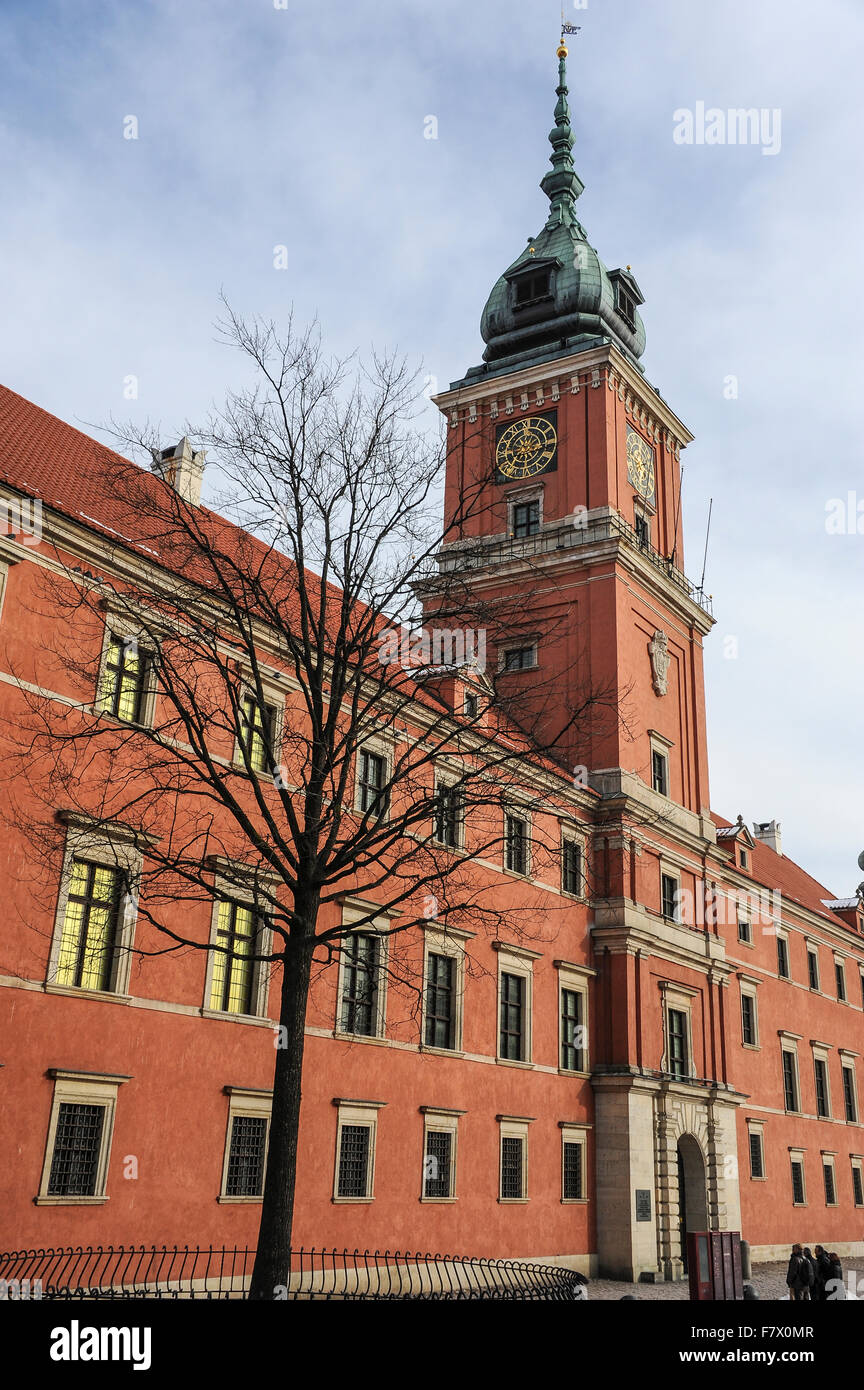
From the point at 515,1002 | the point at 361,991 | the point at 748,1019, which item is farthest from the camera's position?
the point at 748,1019

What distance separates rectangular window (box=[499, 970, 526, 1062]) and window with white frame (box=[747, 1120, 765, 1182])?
1445 centimetres

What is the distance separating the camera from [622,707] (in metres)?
33.9

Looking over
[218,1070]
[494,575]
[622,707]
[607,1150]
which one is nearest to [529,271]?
[494,575]

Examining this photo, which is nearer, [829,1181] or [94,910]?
[94,910]

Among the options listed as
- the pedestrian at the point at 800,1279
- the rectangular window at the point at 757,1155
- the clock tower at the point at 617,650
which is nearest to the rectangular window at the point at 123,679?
the clock tower at the point at 617,650

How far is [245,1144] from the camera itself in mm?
18719

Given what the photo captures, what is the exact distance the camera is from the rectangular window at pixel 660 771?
35.6 m

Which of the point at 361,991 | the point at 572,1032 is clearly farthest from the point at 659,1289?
the point at 361,991

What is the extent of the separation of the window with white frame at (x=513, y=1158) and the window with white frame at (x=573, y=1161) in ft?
6.08

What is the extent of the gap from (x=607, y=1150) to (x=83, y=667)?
19034 mm

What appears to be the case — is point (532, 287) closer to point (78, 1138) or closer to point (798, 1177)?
point (798, 1177)

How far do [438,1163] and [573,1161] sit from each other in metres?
6.09

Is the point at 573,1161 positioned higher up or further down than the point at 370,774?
further down

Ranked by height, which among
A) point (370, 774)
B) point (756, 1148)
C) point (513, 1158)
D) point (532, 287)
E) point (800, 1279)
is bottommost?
point (800, 1279)
